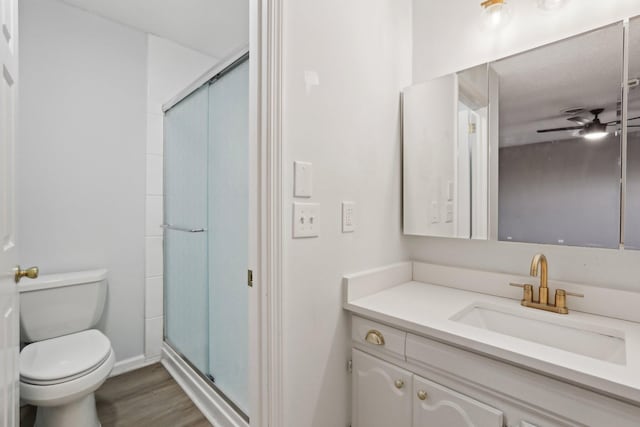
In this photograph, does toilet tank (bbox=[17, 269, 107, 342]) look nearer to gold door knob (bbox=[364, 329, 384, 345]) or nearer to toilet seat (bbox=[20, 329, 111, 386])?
toilet seat (bbox=[20, 329, 111, 386])

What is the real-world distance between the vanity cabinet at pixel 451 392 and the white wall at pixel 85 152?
5.84 feet

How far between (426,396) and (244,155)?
4.13 feet

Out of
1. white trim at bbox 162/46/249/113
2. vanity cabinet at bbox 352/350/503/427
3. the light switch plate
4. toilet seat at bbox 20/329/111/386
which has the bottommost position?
toilet seat at bbox 20/329/111/386

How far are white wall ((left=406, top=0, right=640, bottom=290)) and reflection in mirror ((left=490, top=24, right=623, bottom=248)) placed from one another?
0.33ft

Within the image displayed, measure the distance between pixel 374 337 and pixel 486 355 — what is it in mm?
377

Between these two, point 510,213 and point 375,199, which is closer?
point 510,213

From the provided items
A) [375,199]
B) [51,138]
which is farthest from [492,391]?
[51,138]

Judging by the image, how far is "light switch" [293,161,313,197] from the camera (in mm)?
1020

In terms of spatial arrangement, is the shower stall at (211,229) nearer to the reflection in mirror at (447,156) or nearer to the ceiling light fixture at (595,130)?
the reflection in mirror at (447,156)

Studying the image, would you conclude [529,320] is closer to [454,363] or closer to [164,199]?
[454,363]

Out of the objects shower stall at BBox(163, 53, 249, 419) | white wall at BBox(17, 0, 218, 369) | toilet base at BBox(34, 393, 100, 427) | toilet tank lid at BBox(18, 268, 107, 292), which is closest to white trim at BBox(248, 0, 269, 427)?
shower stall at BBox(163, 53, 249, 419)

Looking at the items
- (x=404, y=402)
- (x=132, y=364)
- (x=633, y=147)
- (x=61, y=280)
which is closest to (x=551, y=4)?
(x=633, y=147)

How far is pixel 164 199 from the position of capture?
2295 mm

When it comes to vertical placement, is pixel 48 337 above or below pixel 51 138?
below
